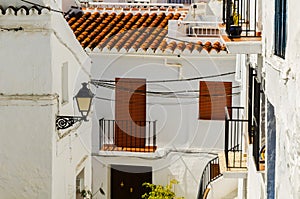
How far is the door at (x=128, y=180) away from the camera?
16.4m

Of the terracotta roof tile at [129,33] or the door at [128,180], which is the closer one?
the terracotta roof tile at [129,33]

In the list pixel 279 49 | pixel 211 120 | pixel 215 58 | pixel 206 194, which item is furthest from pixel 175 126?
pixel 279 49

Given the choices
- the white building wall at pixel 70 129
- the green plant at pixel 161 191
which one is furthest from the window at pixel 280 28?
the green plant at pixel 161 191

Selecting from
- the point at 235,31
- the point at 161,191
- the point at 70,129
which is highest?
the point at 235,31

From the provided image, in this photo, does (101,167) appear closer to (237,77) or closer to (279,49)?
(237,77)

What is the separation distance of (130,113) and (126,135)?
57 cm

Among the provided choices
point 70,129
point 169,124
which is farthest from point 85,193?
point 169,124

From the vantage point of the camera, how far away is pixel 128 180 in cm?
1680

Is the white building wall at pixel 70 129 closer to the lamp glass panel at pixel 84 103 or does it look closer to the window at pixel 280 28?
the lamp glass panel at pixel 84 103

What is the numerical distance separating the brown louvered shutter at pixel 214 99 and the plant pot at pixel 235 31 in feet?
24.8

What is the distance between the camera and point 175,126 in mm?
15844

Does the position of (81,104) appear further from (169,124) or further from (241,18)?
(169,124)

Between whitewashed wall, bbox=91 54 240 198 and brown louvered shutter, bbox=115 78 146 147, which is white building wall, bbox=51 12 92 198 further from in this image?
brown louvered shutter, bbox=115 78 146 147

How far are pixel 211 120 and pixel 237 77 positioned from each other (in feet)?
5.37
